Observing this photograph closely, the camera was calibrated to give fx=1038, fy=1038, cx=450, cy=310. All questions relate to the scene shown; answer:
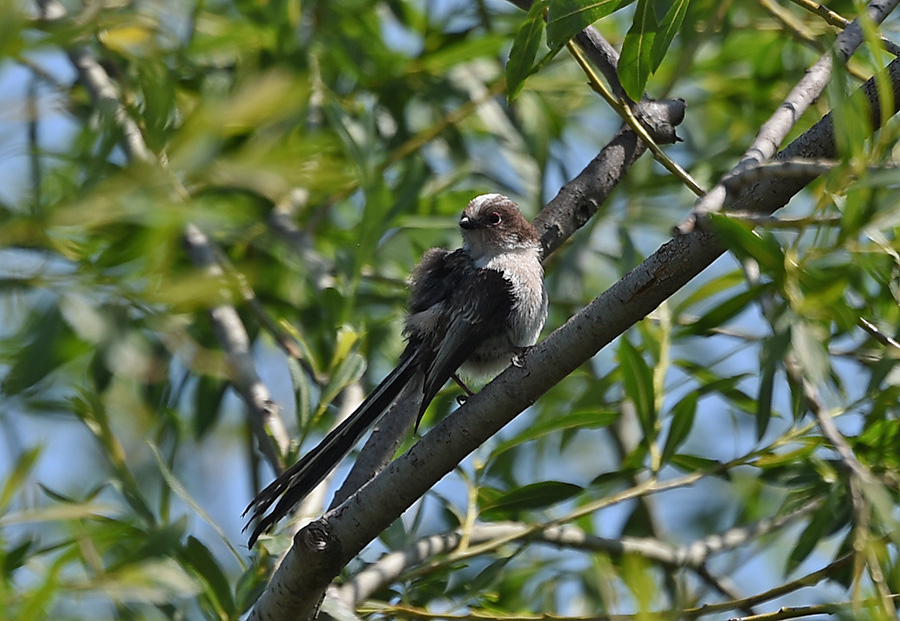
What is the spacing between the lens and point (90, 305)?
56.6 inches

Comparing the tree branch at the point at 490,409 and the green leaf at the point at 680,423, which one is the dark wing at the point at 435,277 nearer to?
the green leaf at the point at 680,423

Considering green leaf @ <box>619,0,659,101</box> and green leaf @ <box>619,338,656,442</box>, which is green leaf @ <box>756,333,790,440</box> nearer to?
green leaf @ <box>619,338,656,442</box>

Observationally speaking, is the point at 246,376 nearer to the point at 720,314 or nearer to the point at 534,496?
the point at 534,496

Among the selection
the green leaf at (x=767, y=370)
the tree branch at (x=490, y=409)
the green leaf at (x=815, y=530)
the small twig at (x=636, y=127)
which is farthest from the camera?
the green leaf at (x=815, y=530)

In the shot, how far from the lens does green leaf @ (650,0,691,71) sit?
202 centimetres

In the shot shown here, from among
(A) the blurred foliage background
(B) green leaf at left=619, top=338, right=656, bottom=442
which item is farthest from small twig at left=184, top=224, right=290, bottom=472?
(B) green leaf at left=619, top=338, right=656, bottom=442

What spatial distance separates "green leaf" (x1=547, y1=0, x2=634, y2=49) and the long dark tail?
1092 mm

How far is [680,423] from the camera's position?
9.56 feet

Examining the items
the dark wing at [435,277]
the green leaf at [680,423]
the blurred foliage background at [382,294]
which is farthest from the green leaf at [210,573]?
the green leaf at [680,423]

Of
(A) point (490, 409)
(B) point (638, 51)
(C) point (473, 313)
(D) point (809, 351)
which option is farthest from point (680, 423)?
(D) point (809, 351)

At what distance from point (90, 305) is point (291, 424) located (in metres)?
2.18

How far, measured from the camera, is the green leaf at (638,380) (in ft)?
9.58

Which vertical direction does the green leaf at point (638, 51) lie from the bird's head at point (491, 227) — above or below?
below

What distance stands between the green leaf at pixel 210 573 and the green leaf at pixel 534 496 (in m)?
0.77
